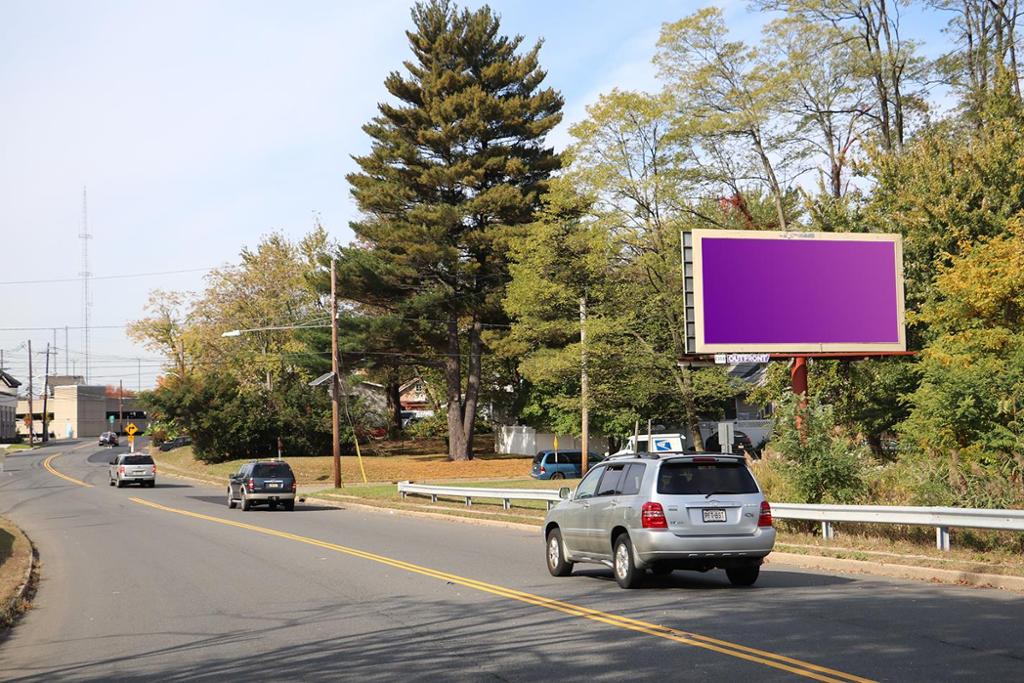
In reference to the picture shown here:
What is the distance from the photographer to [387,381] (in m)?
73.7

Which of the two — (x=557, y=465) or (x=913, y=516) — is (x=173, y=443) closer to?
(x=557, y=465)

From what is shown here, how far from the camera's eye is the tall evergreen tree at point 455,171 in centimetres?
5497

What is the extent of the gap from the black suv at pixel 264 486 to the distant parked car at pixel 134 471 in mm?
18726

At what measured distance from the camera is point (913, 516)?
16.3 m

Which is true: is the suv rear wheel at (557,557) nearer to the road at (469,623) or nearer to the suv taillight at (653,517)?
the road at (469,623)

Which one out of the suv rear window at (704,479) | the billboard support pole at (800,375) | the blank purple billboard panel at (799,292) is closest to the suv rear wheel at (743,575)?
the suv rear window at (704,479)

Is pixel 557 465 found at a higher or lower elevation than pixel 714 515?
lower

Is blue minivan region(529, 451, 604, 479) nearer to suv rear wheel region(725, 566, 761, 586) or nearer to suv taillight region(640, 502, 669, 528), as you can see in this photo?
suv rear wheel region(725, 566, 761, 586)

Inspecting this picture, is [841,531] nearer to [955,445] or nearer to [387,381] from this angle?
[955,445]

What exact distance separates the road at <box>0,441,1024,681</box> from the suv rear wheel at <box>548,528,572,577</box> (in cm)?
23

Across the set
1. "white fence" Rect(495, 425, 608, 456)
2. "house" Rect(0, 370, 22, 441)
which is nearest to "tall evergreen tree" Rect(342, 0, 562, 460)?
"white fence" Rect(495, 425, 608, 456)

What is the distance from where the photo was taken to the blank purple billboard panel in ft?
95.8

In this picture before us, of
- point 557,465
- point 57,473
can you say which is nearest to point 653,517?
point 557,465

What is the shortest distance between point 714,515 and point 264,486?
83.2 feet
